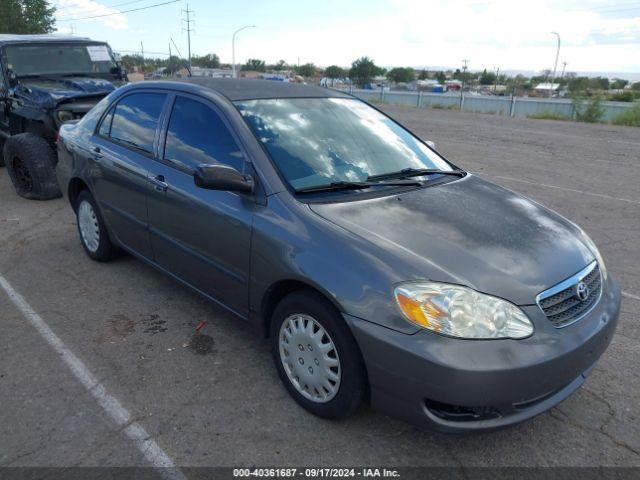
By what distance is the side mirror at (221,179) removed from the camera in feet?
9.30

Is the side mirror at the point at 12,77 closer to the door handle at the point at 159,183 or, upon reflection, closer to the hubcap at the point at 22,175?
the hubcap at the point at 22,175

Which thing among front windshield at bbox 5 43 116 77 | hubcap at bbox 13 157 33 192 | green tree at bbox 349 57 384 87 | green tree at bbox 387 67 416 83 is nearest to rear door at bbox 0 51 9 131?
front windshield at bbox 5 43 116 77

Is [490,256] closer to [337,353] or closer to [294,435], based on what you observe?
[337,353]

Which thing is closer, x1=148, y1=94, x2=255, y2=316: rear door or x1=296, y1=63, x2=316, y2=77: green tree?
x1=148, y1=94, x2=255, y2=316: rear door

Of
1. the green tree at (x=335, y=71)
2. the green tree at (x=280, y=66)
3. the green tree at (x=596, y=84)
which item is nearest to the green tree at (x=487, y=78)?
the green tree at (x=596, y=84)

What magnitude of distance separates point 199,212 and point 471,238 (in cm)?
167

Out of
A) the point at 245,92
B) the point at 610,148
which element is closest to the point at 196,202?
the point at 245,92

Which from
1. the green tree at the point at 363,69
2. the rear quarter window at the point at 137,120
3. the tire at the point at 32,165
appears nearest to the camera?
the rear quarter window at the point at 137,120

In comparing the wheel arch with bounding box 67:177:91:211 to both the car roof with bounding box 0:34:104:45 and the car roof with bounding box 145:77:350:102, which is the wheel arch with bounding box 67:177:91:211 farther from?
the car roof with bounding box 0:34:104:45

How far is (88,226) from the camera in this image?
491 cm

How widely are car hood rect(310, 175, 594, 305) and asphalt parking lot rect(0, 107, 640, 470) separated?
0.86m

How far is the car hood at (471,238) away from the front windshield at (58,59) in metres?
7.66

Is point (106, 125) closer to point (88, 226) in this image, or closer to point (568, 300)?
point (88, 226)

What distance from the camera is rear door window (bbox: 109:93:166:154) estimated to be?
3863mm
